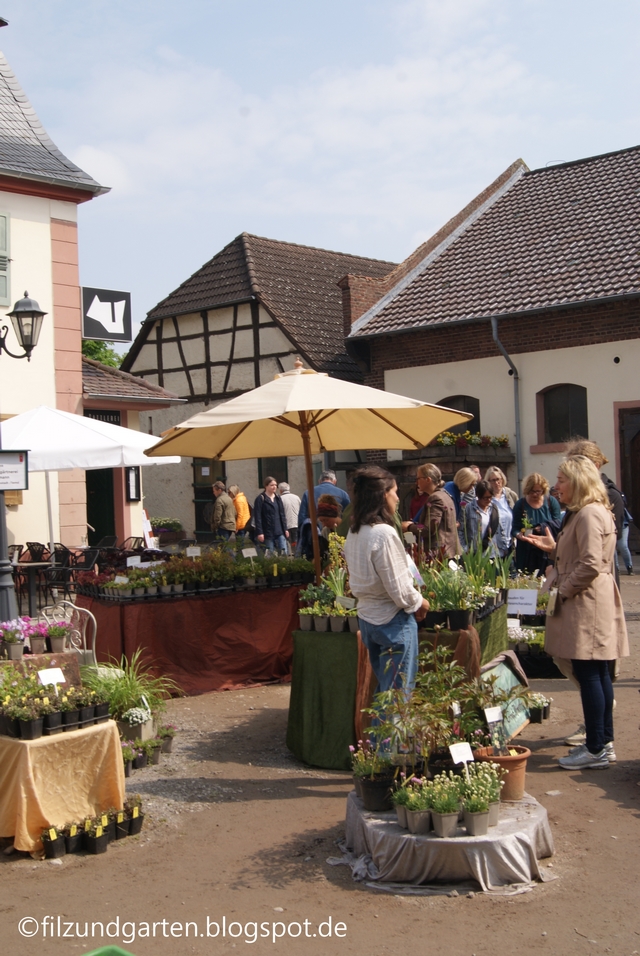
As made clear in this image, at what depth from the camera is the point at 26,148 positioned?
15234 millimetres

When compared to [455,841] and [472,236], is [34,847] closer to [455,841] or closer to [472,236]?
[455,841]

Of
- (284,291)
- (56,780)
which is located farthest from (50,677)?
(284,291)

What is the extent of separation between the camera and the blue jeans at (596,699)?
5.58 meters

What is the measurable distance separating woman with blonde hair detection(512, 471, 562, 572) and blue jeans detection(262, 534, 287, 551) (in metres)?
6.54

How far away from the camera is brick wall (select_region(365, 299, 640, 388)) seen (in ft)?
59.0

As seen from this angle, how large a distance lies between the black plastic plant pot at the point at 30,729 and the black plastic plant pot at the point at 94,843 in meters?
0.52

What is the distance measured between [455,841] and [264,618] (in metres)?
4.56

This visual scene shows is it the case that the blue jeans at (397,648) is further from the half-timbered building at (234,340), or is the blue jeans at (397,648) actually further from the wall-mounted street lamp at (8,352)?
the half-timbered building at (234,340)

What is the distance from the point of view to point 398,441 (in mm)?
8570

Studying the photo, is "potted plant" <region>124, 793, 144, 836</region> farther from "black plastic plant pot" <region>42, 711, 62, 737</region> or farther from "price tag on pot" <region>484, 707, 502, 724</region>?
"price tag on pot" <region>484, 707, 502, 724</region>

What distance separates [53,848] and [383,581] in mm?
1993

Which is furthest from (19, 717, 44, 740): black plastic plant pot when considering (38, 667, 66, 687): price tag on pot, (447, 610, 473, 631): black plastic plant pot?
(447, 610, 473, 631): black plastic plant pot

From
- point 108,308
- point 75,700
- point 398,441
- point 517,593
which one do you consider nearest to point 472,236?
point 108,308

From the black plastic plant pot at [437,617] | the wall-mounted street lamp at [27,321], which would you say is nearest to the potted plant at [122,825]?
the black plastic plant pot at [437,617]
